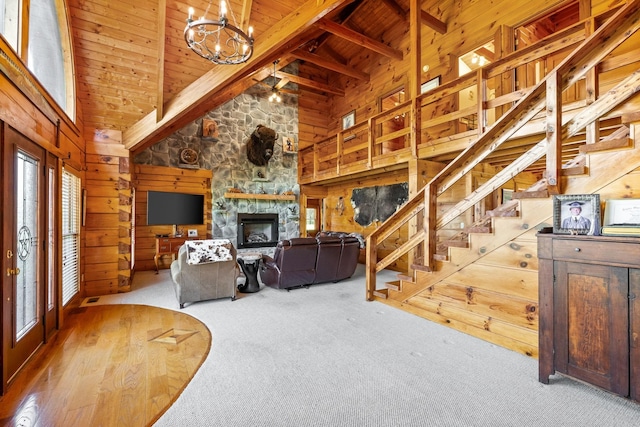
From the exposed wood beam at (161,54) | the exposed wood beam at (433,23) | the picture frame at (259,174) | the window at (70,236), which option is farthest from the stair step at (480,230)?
the picture frame at (259,174)

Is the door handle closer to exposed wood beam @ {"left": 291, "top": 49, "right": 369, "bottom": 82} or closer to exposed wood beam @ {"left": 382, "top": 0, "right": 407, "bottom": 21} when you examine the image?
exposed wood beam @ {"left": 291, "top": 49, "right": 369, "bottom": 82}

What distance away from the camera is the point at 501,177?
8.82 feet

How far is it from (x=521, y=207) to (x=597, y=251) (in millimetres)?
785

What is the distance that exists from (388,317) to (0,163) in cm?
372

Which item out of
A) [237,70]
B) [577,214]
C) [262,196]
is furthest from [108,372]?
[262,196]

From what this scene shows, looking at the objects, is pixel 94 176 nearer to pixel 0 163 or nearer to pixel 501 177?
pixel 0 163

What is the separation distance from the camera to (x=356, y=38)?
5.97 meters

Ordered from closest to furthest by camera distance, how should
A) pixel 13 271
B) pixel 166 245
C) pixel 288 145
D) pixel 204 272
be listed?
1. pixel 13 271
2. pixel 204 272
3. pixel 166 245
4. pixel 288 145

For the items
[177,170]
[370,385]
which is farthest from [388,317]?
[177,170]

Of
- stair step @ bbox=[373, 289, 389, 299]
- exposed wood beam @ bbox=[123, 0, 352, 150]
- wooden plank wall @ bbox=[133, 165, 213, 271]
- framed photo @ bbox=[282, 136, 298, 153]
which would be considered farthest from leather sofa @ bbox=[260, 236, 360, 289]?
framed photo @ bbox=[282, 136, 298, 153]

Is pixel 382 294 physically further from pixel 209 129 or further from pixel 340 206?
pixel 209 129

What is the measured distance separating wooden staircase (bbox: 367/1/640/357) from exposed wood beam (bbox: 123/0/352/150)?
216cm

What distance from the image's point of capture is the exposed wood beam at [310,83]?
7.82 metres

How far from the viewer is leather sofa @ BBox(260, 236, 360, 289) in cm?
452
